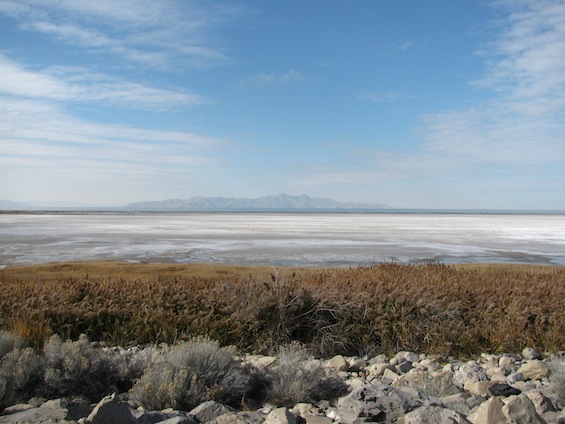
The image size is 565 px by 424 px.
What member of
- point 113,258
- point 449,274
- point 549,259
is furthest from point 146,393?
point 549,259

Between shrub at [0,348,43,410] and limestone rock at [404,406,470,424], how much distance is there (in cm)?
436

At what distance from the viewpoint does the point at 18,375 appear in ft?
20.5

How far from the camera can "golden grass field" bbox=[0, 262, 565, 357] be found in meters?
9.71

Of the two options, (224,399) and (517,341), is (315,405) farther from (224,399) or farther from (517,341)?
(517,341)

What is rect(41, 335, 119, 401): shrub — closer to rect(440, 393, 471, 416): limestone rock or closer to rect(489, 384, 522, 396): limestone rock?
rect(440, 393, 471, 416): limestone rock

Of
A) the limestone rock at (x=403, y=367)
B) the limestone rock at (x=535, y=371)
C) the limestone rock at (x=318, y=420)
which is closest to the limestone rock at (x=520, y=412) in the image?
the limestone rock at (x=318, y=420)

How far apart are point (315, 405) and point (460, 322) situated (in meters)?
4.66

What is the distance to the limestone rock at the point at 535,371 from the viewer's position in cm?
775

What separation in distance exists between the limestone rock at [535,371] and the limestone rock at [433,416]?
9.43ft

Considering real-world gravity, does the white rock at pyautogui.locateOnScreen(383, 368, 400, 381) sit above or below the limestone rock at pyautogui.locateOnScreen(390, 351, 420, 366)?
above

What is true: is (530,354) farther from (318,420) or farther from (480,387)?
(318,420)

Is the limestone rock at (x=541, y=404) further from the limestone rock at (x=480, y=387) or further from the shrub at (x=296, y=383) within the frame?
the shrub at (x=296, y=383)

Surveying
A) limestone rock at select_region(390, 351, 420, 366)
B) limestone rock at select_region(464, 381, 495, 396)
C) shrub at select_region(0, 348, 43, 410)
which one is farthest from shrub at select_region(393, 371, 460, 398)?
shrub at select_region(0, 348, 43, 410)

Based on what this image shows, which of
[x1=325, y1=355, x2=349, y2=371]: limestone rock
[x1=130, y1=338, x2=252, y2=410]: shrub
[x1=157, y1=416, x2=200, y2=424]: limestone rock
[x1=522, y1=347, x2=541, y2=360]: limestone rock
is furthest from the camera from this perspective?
[x1=522, y1=347, x2=541, y2=360]: limestone rock
